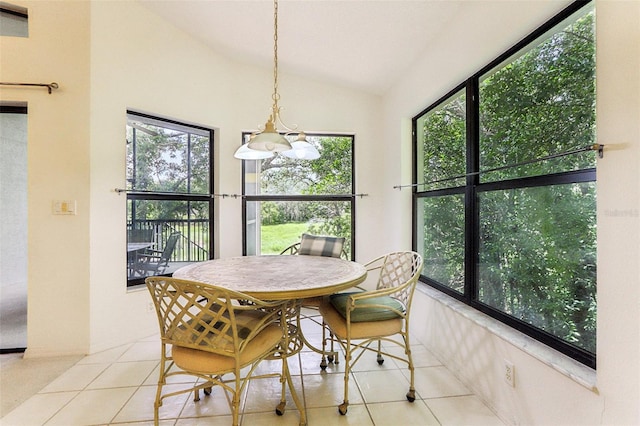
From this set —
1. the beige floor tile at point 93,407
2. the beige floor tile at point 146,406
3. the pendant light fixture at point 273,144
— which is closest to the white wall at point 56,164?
the beige floor tile at point 93,407

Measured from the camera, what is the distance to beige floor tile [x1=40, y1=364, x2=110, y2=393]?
1873 mm

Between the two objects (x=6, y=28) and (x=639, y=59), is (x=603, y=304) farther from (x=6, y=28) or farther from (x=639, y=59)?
(x=6, y=28)

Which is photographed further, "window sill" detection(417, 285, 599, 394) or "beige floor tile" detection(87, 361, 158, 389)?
"beige floor tile" detection(87, 361, 158, 389)

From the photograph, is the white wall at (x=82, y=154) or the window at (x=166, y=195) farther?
the window at (x=166, y=195)

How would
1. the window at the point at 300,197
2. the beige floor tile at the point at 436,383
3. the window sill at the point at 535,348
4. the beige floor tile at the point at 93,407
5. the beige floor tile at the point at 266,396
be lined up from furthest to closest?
1. the window at the point at 300,197
2. the beige floor tile at the point at 436,383
3. the beige floor tile at the point at 266,396
4. the beige floor tile at the point at 93,407
5. the window sill at the point at 535,348

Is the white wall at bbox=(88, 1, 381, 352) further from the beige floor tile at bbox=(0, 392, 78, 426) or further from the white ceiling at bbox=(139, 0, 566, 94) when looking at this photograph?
the beige floor tile at bbox=(0, 392, 78, 426)

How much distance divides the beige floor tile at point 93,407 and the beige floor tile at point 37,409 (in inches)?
2.0

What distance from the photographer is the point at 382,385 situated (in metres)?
1.90

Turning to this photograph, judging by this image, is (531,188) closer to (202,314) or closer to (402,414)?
(402,414)

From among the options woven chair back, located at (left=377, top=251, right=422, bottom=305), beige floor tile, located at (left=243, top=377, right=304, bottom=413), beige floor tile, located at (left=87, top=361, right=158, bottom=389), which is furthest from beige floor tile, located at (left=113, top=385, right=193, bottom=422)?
woven chair back, located at (left=377, top=251, right=422, bottom=305)

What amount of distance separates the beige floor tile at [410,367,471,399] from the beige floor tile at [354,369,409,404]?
81 millimetres

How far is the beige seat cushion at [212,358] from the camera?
1.33m

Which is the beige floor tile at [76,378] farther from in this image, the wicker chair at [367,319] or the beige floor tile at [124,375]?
the wicker chair at [367,319]

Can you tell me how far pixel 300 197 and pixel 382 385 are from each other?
218cm
